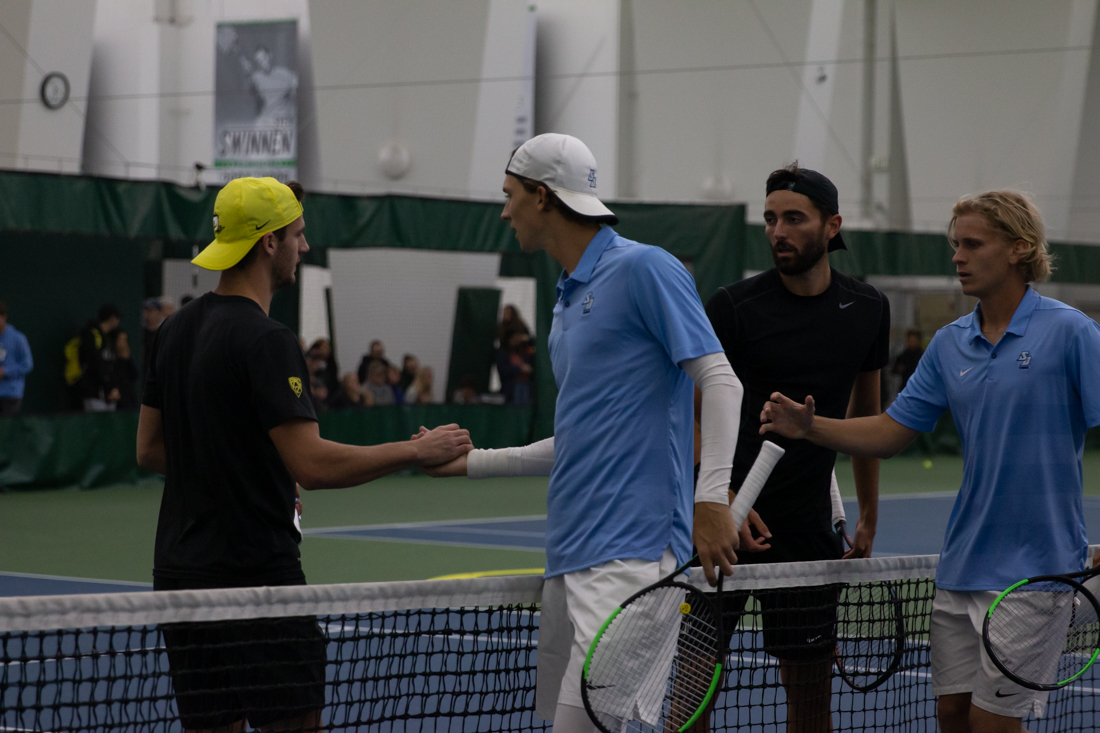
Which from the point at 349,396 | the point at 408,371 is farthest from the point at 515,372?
the point at 349,396

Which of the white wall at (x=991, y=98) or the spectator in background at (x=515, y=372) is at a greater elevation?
the white wall at (x=991, y=98)

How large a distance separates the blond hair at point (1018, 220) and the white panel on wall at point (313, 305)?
1216 cm

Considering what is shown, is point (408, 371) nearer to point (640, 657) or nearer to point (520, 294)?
point (520, 294)

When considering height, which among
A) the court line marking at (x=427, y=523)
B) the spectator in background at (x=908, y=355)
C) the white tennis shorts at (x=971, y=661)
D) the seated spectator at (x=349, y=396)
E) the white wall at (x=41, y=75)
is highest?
the white wall at (x=41, y=75)

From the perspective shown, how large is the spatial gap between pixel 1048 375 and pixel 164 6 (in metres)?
23.8

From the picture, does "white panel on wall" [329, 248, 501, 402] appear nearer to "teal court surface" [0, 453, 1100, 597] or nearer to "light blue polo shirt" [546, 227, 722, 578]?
"teal court surface" [0, 453, 1100, 597]

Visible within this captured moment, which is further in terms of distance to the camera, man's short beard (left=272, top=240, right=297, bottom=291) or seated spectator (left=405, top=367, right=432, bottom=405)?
seated spectator (left=405, top=367, right=432, bottom=405)

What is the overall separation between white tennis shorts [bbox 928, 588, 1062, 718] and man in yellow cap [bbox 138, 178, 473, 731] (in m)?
1.35

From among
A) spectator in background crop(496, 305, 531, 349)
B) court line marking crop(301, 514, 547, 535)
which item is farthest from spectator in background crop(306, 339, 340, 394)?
court line marking crop(301, 514, 547, 535)

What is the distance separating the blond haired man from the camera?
3.07 metres

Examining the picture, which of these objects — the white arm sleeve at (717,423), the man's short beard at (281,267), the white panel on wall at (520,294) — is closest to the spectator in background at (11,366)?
the white panel on wall at (520,294)

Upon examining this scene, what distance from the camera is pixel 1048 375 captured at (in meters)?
3.07

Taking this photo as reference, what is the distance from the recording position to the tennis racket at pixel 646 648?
104 inches

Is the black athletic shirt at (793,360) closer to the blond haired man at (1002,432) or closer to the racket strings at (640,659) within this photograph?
the blond haired man at (1002,432)
